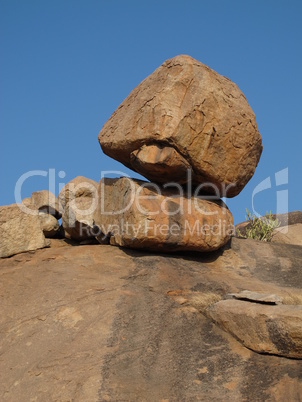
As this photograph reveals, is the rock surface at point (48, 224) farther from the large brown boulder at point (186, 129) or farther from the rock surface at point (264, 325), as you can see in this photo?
the rock surface at point (264, 325)

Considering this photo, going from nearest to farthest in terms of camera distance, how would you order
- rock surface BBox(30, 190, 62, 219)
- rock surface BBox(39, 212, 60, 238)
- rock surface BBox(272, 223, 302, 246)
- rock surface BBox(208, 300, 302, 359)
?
rock surface BBox(208, 300, 302, 359) → rock surface BBox(39, 212, 60, 238) → rock surface BBox(30, 190, 62, 219) → rock surface BBox(272, 223, 302, 246)

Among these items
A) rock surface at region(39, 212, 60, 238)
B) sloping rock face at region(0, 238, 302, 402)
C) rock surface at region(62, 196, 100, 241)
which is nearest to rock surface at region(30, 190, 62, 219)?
rock surface at region(39, 212, 60, 238)

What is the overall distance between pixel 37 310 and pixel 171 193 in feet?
8.07

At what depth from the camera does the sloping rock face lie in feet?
19.7

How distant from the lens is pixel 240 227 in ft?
43.3

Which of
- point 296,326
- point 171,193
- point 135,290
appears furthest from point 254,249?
point 296,326

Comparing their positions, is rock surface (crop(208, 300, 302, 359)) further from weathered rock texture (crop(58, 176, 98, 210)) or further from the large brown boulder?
weathered rock texture (crop(58, 176, 98, 210))

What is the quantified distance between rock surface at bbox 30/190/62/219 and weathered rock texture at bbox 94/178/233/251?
1018 millimetres

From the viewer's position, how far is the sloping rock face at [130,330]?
19.7 ft

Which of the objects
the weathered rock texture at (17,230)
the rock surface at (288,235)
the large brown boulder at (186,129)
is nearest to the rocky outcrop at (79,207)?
the weathered rock texture at (17,230)

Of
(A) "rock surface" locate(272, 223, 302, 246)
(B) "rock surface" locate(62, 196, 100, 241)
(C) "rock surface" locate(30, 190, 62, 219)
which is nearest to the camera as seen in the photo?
(B) "rock surface" locate(62, 196, 100, 241)

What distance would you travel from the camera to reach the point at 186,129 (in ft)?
26.0

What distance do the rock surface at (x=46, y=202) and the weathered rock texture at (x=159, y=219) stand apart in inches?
40.1

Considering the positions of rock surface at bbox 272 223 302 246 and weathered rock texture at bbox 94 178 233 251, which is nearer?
weathered rock texture at bbox 94 178 233 251
